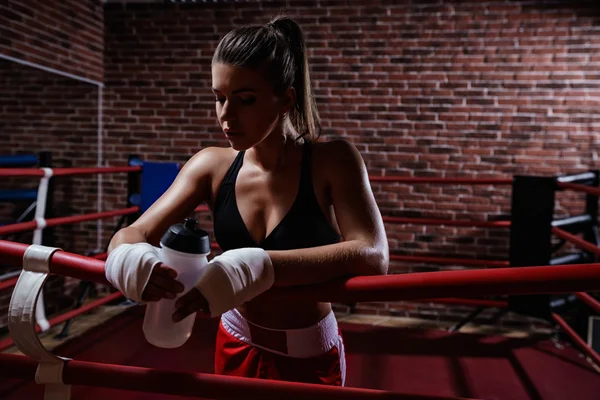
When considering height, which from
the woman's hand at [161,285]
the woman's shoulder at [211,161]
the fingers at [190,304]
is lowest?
the fingers at [190,304]

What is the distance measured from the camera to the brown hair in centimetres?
91

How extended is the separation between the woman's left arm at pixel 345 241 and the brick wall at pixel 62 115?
3107 millimetres

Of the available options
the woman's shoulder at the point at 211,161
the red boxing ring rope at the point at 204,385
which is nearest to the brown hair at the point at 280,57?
the woman's shoulder at the point at 211,161

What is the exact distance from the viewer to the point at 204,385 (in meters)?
0.64

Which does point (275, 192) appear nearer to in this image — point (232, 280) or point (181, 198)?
point (181, 198)

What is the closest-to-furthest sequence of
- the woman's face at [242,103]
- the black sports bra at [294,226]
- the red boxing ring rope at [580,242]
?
1. the woman's face at [242,103]
2. the black sports bra at [294,226]
3. the red boxing ring rope at [580,242]

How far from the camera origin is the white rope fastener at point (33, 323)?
2.21 feet

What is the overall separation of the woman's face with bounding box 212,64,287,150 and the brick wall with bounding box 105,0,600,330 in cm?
297

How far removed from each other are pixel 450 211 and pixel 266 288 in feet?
10.8

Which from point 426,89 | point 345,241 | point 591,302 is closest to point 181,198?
point 345,241

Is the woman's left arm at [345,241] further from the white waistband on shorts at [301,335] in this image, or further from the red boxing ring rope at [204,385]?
the white waistband on shorts at [301,335]

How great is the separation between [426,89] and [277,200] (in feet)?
9.60

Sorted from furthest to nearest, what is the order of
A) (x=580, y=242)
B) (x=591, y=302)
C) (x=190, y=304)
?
(x=580, y=242)
(x=591, y=302)
(x=190, y=304)

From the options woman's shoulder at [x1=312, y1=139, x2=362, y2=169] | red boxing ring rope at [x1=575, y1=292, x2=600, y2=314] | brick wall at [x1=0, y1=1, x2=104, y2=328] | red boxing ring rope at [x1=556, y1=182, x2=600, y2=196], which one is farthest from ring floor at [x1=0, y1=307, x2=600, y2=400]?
woman's shoulder at [x1=312, y1=139, x2=362, y2=169]
